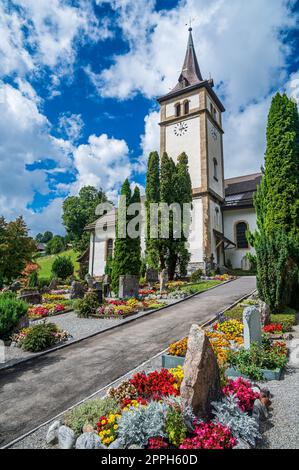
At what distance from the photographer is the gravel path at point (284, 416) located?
4.02 m

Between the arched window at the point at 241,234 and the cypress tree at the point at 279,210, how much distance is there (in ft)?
47.8

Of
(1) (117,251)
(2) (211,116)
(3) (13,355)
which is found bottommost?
(3) (13,355)

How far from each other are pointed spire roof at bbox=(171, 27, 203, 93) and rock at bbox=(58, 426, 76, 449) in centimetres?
3824

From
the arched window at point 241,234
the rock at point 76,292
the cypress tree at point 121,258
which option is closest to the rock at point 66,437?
the rock at point 76,292

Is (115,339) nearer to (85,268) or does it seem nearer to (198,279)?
(198,279)

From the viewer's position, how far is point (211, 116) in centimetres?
3381

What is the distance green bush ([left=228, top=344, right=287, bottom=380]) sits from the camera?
6.24m

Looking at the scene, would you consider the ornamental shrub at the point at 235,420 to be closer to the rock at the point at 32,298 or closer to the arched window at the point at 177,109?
the rock at the point at 32,298

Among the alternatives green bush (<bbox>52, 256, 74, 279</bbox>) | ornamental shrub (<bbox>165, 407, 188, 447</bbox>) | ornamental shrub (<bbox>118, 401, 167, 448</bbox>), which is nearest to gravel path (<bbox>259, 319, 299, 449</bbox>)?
ornamental shrub (<bbox>165, 407, 188, 447</bbox>)

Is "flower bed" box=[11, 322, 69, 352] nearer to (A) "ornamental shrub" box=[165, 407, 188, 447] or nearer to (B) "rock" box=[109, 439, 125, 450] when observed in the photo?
(B) "rock" box=[109, 439, 125, 450]


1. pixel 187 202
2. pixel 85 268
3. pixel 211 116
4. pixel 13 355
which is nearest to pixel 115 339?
pixel 13 355

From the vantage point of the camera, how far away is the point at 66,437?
13.0 ft

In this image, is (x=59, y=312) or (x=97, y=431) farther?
(x=59, y=312)

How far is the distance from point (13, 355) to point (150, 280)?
1615 centimetres
